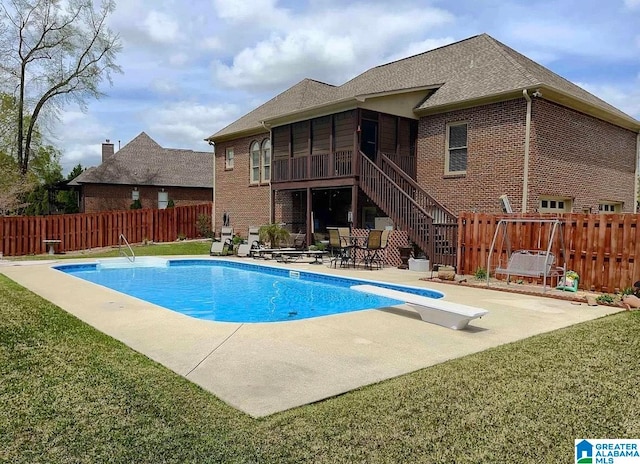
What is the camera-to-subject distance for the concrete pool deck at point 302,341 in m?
4.17

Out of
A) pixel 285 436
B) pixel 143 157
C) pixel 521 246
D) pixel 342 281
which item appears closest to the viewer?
pixel 285 436

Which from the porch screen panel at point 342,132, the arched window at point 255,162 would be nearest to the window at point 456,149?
the porch screen panel at point 342,132

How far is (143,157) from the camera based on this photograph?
116 feet

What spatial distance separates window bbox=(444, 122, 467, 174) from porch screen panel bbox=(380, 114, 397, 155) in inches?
82.1

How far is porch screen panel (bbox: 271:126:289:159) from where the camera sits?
781 inches

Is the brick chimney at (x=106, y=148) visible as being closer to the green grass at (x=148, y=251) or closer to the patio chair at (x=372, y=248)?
the green grass at (x=148, y=251)

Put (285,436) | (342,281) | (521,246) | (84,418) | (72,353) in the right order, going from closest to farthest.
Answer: (285,436), (84,418), (72,353), (521,246), (342,281)

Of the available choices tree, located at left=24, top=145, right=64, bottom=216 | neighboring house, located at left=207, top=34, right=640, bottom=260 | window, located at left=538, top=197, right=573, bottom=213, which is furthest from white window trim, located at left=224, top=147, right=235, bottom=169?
tree, located at left=24, top=145, right=64, bottom=216

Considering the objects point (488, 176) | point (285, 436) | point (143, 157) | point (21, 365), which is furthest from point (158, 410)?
point (143, 157)

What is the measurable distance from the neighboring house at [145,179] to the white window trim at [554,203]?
25845 millimetres

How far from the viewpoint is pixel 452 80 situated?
16922 mm

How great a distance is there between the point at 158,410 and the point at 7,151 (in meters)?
35.0

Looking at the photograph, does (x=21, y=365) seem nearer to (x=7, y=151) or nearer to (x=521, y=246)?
(x=521, y=246)

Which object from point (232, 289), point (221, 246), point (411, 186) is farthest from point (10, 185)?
point (411, 186)
